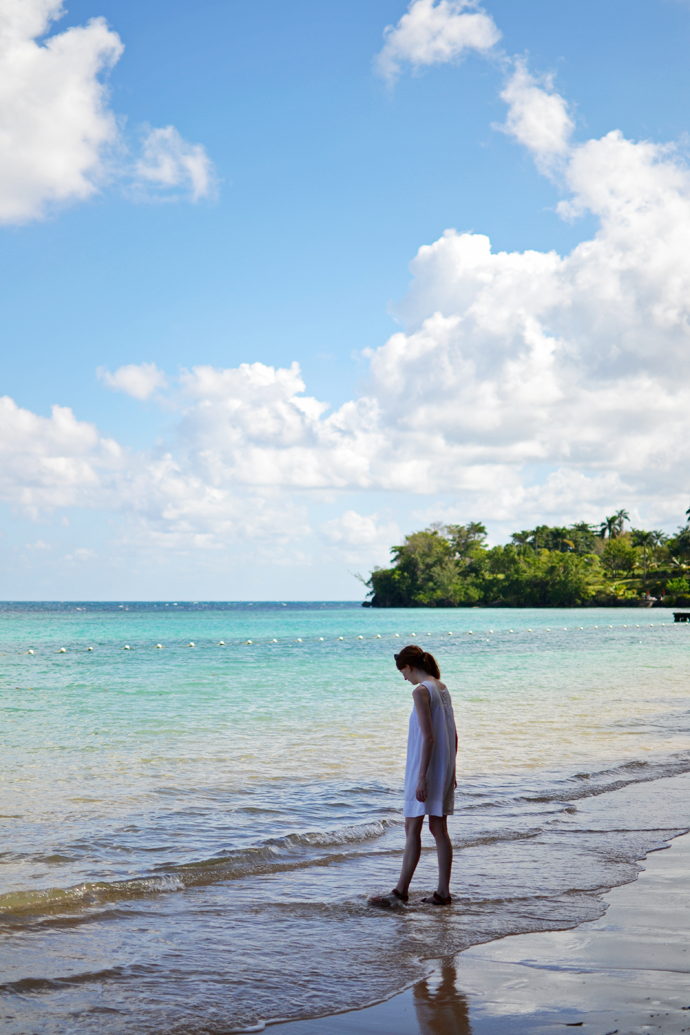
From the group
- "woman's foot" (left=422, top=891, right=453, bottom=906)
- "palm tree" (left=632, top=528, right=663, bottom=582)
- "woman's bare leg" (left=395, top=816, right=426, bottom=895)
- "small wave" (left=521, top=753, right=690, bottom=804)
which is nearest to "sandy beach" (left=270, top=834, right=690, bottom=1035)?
"woman's foot" (left=422, top=891, right=453, bottom=906)

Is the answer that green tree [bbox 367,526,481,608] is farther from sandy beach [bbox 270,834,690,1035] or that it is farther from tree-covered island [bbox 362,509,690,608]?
sandy beach [bbox 270,834,690,1035]

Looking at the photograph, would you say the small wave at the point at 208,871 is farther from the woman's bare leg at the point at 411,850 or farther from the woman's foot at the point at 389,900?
the woman's bare leg at the point at 411,850

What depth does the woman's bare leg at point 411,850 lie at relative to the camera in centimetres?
590

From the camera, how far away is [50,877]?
677 cm

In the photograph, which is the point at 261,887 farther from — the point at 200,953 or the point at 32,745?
the point at 32,745

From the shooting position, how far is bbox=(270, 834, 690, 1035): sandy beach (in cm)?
401

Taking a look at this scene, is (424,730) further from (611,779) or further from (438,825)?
(611,779)

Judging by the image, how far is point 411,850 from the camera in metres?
5.99

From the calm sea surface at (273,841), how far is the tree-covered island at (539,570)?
94183 millimetres

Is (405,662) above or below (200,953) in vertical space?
above

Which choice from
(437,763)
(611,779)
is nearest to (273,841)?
(437,763)

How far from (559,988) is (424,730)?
1.75 meters

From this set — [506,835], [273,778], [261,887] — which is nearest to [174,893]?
[261,887]

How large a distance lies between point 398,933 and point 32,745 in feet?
32.0
